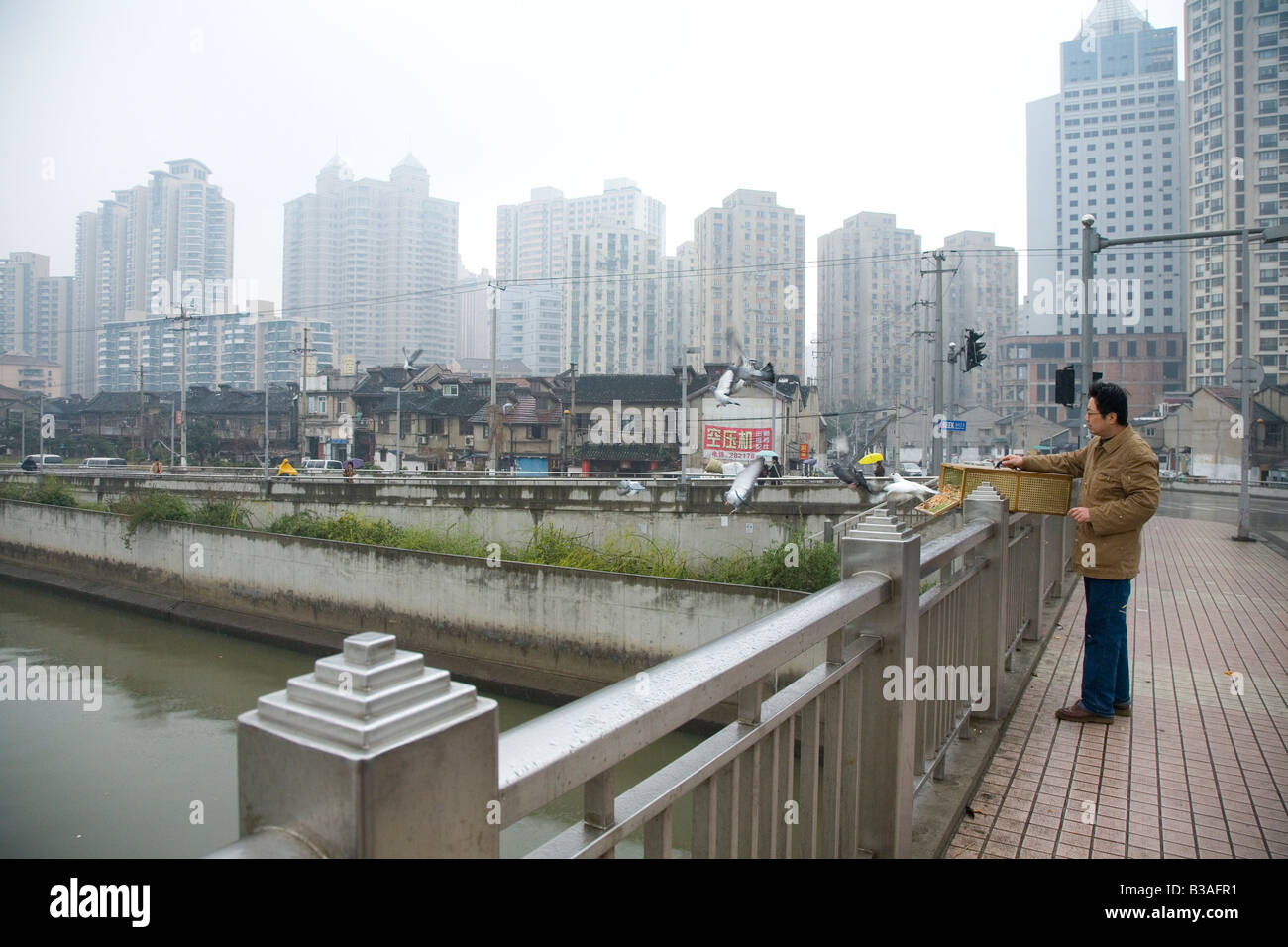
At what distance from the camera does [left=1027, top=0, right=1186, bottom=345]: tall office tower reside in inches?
2854

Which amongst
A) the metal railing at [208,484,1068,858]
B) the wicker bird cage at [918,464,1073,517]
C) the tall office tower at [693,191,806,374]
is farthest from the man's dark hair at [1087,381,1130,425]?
the tall office tower at [693,191,806,374]

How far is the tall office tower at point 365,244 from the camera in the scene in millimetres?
72750

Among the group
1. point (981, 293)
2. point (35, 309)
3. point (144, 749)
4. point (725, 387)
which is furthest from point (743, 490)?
point (35, 309)

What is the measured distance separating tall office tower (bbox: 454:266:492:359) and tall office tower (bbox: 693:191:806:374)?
133 feet

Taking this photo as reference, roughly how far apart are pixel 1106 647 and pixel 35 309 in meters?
69.2

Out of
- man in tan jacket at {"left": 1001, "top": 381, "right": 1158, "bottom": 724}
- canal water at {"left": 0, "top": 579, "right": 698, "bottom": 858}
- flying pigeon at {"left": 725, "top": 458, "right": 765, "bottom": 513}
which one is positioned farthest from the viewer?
flying pigeon at {"left": 725, "top": 458, "right": 765, "bottom": 513}

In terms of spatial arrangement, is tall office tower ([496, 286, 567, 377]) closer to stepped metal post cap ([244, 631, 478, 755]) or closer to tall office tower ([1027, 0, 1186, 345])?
tall office tower ([1027, 0, 1186, 345])

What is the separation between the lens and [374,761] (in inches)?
35.6

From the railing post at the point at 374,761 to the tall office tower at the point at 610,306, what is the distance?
60.1 m

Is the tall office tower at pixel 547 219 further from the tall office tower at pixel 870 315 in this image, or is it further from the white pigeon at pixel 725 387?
the white pigeon at pixel 725 387

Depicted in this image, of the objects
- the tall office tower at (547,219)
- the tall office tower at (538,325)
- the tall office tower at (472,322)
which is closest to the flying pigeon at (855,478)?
the tall office tower at (538,325)
